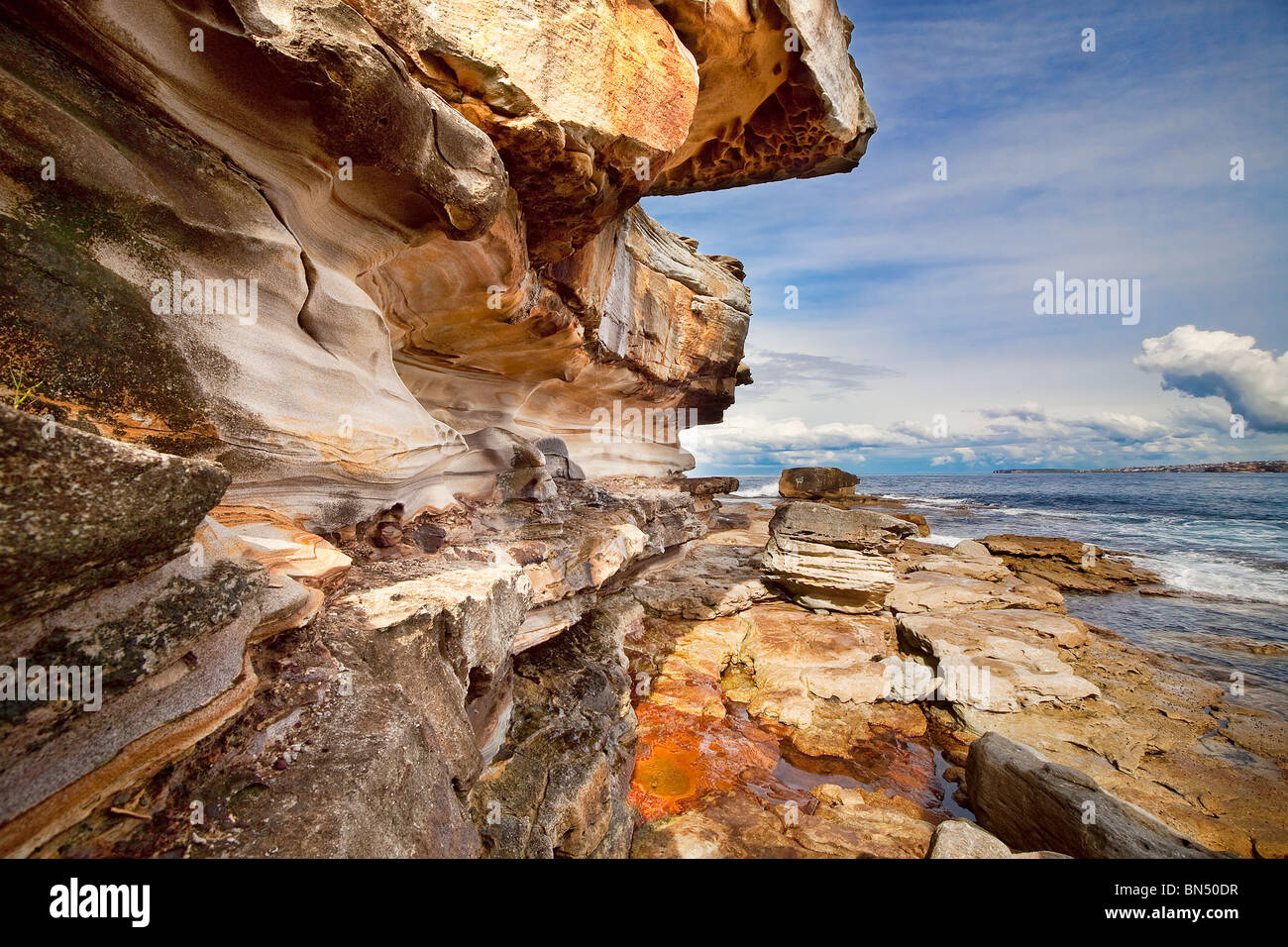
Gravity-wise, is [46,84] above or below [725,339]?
below

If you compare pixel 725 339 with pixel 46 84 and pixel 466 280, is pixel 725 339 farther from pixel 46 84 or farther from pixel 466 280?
pixel 46 84

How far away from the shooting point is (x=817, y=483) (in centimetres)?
3653

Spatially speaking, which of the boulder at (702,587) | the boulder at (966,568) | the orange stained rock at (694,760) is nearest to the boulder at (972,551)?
the boulder at (966,568)

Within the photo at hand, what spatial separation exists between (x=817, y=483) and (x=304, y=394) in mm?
36401

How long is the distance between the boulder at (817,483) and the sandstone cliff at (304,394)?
32329mm

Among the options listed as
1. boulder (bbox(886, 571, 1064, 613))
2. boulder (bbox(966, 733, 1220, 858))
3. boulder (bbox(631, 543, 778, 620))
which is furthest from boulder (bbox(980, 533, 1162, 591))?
boulder (bbox(966, 733, 1220, 858))

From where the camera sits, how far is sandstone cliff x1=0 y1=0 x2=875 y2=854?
1.77 meters

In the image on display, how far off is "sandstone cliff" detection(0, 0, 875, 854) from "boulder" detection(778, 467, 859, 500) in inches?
1273

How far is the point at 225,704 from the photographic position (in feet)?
7.11

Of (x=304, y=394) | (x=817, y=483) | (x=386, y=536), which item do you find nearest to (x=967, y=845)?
(x=386, y=536)

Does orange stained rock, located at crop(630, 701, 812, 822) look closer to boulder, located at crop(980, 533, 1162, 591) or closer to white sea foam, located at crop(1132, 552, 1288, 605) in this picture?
boulder, located at crop(980, 533, 1162, 591)
